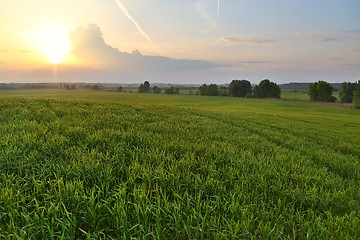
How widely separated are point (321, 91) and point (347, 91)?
44.6 ft

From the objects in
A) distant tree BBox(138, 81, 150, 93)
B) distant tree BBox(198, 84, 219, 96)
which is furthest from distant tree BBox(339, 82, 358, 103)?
distant tree BBox(138, 81, 150, 93)

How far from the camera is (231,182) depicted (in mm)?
4938

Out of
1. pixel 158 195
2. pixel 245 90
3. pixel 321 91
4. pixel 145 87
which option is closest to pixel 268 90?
pixel 245 90

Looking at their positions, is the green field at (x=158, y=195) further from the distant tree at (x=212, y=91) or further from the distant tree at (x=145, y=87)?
the distant tree at (x=145, y=87)

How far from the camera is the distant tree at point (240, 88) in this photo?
124 metres

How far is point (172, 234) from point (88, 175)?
2363 mm

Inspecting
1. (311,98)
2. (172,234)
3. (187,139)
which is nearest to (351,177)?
(187,139)

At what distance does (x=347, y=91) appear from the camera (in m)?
110

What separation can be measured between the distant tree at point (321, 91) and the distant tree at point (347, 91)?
5.47 metres

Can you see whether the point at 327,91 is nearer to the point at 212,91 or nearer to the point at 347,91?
the point at 347,91

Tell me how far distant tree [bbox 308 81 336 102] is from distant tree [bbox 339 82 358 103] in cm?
547

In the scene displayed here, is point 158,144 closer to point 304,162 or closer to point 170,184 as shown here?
point 170,184

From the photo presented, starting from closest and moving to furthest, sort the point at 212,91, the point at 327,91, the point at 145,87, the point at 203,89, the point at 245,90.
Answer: the point at 327,91
the point at 245,90
the point at 212,91
the point at 203,89
the point at 145,87

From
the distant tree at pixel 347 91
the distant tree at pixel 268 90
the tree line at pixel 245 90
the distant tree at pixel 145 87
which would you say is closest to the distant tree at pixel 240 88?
the tree line at pixel 245 90
